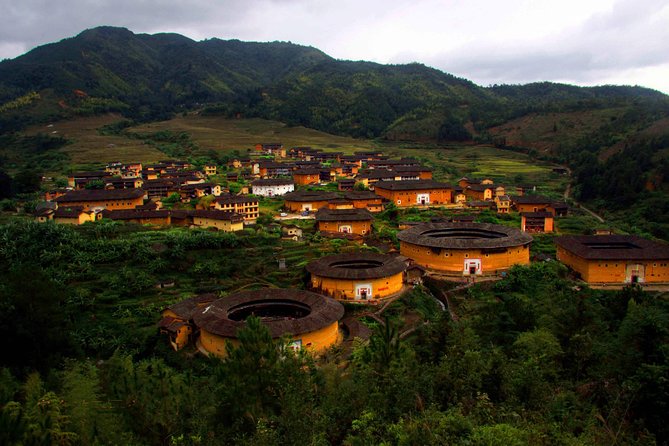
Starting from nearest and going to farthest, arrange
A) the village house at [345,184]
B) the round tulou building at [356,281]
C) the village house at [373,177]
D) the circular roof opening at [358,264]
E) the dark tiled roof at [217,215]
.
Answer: the round tulou building at [356,281]
the circular roof opening at [358,264]
the dark tiled roof at [217,215]
the village house at [345,184]
the village house at [373,177]

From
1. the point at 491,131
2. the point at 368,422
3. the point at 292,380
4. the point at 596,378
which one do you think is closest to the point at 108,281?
the point at 292,380

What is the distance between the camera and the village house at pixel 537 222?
2032 inches

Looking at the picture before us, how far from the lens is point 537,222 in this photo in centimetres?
5203

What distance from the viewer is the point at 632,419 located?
13.8m

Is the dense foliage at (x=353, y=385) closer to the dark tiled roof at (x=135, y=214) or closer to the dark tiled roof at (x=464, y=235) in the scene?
the dark tiled roof at (x=464, y=235)

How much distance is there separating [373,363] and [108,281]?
2402 centimetres

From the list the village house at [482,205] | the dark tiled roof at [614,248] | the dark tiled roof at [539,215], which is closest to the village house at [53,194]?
the village house at [482,205]

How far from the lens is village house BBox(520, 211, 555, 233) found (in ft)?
169

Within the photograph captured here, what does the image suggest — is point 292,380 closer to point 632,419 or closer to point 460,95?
point 632,419

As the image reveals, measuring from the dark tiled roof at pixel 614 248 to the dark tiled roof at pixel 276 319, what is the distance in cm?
2192

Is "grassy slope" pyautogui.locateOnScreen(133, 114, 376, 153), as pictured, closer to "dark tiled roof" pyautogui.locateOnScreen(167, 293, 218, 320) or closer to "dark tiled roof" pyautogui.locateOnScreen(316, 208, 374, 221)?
"dark tiled roof" pyautogui.locateOnScreen(316, 208, 374, 221)

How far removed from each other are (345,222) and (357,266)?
13875 mm

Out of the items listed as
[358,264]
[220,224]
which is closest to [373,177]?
[220,224]

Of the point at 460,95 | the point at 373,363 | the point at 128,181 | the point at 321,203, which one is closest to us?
the point at 373,363
